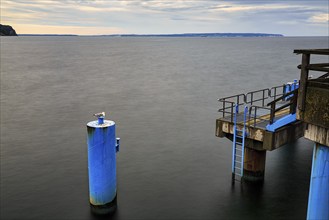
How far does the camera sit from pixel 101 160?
1316 cm

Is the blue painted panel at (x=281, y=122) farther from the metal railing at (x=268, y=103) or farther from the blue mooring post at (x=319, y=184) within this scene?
the blue mooring post at (x=319, y=184)

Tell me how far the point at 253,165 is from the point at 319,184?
28.3 feet

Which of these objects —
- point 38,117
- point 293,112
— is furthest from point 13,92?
point 293,112

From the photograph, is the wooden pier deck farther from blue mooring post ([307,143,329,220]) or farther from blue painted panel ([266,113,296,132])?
blue mooring post ([307,143,329,220])

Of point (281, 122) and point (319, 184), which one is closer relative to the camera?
point (319, 184)

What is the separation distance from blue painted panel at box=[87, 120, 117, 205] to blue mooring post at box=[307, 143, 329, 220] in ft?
23.6

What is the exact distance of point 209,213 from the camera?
15469mm

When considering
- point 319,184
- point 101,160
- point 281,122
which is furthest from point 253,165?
point 319,184

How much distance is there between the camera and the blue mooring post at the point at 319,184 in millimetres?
8148

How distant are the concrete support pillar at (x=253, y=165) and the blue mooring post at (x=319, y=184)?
7.79 m

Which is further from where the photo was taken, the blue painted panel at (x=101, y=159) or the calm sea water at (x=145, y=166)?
the calm sea water at (x=145, y=166)

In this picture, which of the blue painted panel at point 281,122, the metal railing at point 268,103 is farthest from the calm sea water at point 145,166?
the blue painted panel at point 281,122

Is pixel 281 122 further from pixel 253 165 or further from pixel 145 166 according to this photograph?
pixel 145 166

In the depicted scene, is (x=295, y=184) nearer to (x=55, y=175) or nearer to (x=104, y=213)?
(x=104, y=213)
